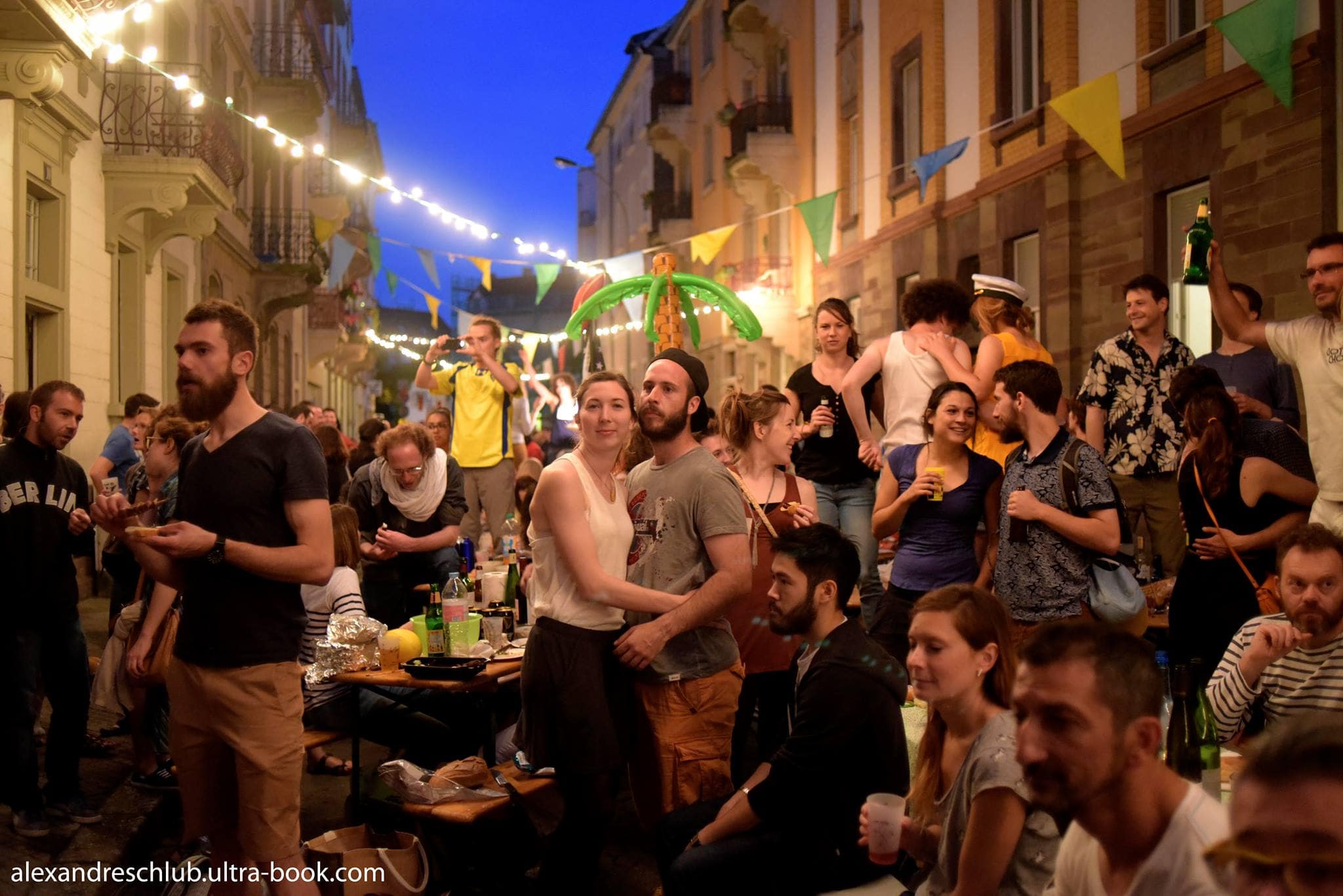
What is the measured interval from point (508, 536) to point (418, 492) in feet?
2.89

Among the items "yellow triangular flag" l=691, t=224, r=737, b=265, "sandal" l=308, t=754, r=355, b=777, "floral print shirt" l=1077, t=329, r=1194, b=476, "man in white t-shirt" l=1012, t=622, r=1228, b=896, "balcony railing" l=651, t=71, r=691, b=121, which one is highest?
"balcony railing" l=651, t=71, r=691, b=121

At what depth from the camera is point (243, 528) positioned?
356cm

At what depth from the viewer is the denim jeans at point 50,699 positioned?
505cm

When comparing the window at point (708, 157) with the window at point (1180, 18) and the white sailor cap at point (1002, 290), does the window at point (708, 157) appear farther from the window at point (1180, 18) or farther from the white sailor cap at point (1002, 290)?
the white sailor cap at point (1002, 290)

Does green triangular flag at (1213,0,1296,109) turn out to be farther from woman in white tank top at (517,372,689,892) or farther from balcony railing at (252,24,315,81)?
balcony railing at (252,24,315,81)

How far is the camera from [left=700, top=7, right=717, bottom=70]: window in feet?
108

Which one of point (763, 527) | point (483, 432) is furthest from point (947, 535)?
point (483, 432)

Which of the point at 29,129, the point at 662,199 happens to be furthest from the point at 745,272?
the point at 29,129

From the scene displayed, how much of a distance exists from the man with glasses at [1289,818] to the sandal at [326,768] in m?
6.09

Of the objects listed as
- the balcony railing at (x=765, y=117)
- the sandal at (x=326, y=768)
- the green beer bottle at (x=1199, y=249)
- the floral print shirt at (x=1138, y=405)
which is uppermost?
the balcony railing at (x=765, y=117)

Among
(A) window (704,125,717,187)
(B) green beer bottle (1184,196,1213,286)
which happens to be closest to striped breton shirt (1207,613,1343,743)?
(B) green beer bottle (1184,196,1213,286)

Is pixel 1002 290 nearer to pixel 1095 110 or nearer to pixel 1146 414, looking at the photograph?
pixel 1146 414

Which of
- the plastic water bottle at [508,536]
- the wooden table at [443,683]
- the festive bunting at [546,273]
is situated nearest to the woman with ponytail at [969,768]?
the wooden table at [443,683]

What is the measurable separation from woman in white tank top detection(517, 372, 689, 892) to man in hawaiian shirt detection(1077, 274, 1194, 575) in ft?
11.5
